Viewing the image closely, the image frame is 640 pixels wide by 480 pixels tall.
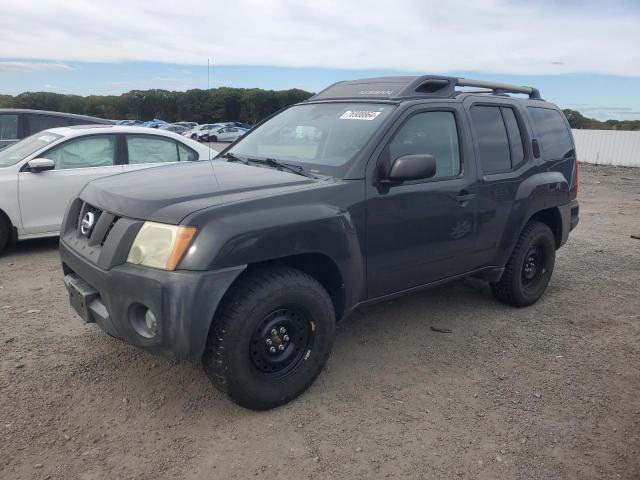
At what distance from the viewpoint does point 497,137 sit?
4516mm

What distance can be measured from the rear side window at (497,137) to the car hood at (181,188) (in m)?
1.68

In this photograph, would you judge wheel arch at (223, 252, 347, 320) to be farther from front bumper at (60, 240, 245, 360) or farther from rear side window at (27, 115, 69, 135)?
rear side window at (27, 115, 69, 135)

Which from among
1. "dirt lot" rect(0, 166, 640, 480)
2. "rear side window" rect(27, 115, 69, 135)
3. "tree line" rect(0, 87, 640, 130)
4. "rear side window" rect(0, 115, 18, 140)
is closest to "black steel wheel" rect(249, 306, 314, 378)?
"dirt lot" rect(0, 166, 640, 480)

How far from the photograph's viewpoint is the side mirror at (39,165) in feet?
19.9

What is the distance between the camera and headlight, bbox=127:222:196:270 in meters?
2.73

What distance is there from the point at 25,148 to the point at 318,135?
4.40 meters

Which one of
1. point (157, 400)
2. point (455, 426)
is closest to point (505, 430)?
point (455, 426)

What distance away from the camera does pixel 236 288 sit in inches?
117

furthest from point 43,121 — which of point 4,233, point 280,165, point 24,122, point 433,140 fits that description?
point 433,140

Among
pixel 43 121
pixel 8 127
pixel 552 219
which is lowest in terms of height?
pixel 552 219

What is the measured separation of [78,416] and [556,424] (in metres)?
2.73

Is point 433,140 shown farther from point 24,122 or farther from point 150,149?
point 24,122

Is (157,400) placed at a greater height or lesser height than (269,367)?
lesser

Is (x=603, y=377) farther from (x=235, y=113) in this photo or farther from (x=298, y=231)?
(x=235, y=113)
